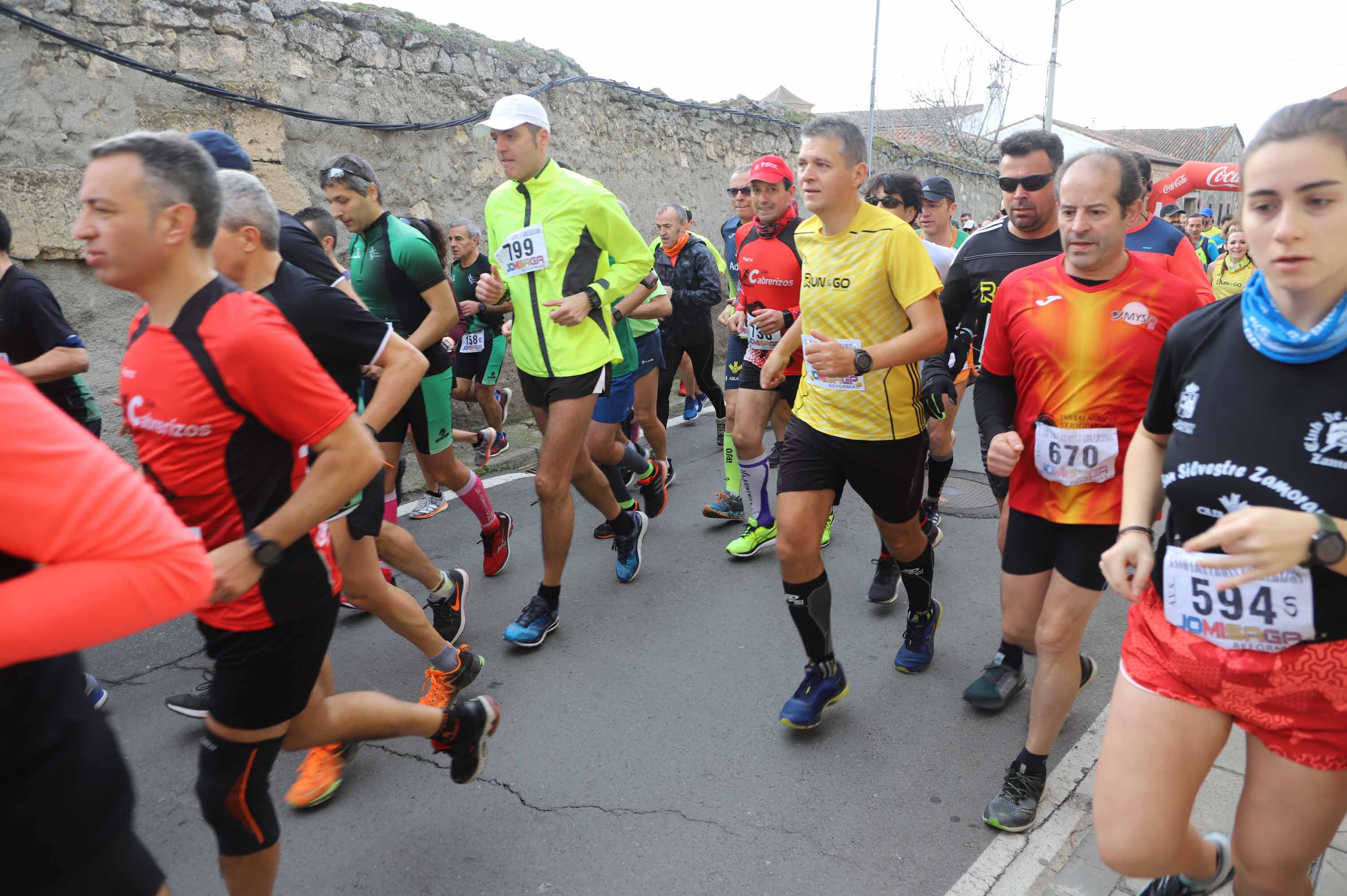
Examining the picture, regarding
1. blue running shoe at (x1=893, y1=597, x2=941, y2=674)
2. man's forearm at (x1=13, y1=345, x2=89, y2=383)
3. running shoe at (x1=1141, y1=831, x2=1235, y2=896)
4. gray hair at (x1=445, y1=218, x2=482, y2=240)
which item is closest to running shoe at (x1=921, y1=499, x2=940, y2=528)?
blue running shoe at (x1=893, y1=597, x2=941, y2=674)

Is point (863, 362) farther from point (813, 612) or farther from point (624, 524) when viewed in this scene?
point (624, 524)

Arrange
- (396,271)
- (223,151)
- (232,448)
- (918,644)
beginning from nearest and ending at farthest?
(232,448), (223,151), (918,644), (396,271)

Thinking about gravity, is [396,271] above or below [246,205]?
below

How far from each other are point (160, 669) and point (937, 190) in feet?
17.0

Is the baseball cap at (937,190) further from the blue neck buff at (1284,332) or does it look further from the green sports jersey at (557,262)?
the blue neck buff at (1284,332)

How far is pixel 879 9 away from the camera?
45.8 feet

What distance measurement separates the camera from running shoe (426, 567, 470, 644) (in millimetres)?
3975

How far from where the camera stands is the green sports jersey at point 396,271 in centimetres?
421

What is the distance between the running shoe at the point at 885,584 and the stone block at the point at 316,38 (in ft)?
20.2

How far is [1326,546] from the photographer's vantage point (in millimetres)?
1451

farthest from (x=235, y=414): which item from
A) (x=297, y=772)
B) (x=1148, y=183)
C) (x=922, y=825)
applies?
(x=1148, y=183)

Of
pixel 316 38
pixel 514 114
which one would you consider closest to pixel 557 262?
pixel 514 114

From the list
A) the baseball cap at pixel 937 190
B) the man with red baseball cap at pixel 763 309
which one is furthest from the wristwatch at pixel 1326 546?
the baseball cap at pixel 937 190

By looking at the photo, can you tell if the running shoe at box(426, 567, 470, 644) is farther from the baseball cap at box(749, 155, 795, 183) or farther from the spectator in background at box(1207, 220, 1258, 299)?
the spectator in background at box(1207, 220, 1258, 299)
